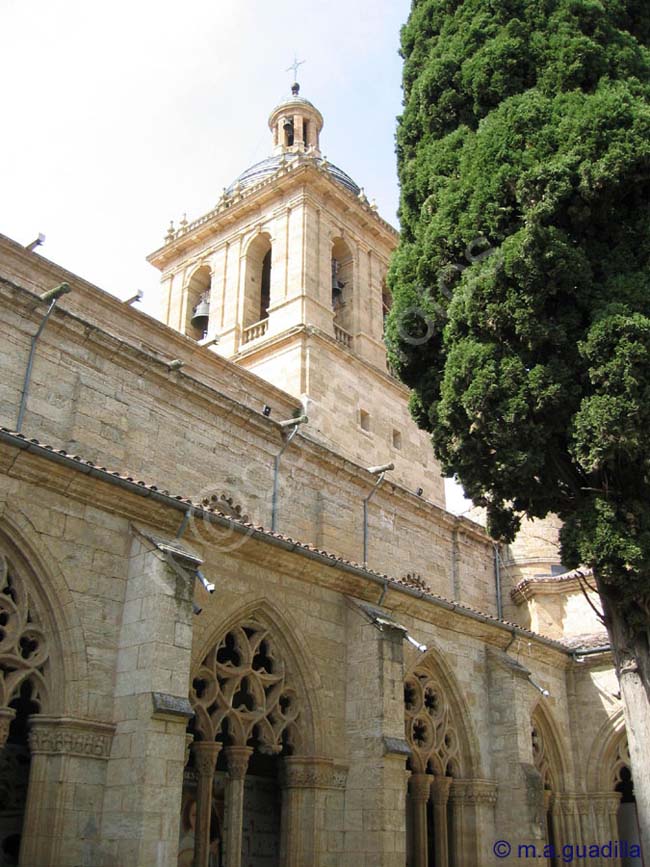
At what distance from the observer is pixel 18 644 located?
774 centimetres

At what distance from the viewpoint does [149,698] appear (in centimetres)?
794

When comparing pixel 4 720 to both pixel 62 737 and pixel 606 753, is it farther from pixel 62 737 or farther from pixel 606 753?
pixel 606 753

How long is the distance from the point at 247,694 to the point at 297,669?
2.31 ft

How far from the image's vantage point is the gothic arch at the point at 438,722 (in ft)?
39.4

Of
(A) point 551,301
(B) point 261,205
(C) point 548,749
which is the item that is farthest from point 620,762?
(B) point 261,205

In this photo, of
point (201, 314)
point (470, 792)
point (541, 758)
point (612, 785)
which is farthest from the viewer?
point (201, 314)

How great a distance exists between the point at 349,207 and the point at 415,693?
1498 cm

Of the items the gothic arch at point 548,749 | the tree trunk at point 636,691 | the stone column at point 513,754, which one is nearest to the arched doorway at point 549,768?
the gothic arch at point 548,749

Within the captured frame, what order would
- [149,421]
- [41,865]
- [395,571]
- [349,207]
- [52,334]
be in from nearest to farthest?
[41,865] < [52,334] < [149,421] < [395,571] < [349,207]

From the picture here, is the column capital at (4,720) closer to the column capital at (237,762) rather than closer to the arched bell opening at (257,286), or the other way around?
the column capital at (237,762)

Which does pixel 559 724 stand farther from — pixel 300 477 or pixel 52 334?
pixel 52 334

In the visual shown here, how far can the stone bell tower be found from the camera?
20406mm

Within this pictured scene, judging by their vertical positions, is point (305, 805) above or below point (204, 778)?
below

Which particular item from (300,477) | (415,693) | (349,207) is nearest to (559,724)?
(415,693)
